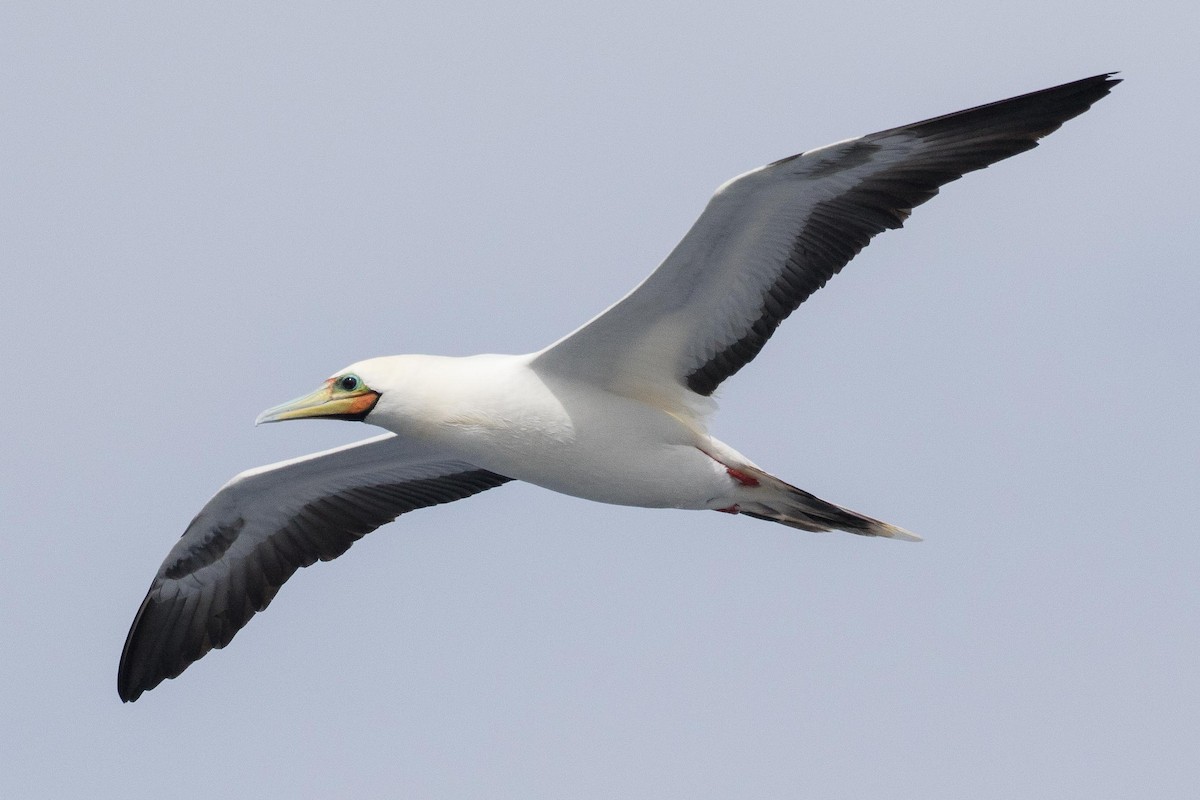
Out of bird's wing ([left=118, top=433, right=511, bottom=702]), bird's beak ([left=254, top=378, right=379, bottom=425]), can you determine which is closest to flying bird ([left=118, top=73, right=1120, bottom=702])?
bird's beak ([left=254, top=378, right=379, bottom=425])

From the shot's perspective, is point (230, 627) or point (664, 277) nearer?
point (664, 277)

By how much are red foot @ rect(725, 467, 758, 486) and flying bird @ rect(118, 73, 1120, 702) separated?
1cm

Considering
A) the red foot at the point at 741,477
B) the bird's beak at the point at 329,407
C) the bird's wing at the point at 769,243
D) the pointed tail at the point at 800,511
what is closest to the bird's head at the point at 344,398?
the bird's beak at the point at 329,407

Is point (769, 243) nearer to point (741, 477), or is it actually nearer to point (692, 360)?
point (692, 360)

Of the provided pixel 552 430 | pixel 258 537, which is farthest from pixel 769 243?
pixel 258 537

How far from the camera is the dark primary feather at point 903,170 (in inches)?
442

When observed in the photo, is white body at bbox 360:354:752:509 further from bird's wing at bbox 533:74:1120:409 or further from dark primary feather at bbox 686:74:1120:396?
dark primary feather at bbox 686:74:1120:396

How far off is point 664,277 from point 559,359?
0.98 metres

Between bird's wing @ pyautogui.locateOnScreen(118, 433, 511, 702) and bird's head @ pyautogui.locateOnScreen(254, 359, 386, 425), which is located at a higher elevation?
bird's head @ pyautogui.locateOnScreen(254, 359, 386, 425)

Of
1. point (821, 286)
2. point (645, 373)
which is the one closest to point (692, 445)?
point (645, 373)

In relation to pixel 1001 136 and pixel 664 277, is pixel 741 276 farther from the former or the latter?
pixel 1001 136

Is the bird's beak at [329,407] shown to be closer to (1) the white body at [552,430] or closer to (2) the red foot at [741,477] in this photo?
(1) the white body at [552,430]

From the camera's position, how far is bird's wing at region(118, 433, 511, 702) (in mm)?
14477

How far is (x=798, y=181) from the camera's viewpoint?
38.1ft
